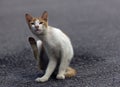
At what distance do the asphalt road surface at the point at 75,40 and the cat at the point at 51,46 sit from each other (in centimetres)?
11

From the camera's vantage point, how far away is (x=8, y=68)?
19.9 feet

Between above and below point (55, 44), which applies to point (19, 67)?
below

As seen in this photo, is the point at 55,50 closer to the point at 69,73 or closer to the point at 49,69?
the point at 49,69

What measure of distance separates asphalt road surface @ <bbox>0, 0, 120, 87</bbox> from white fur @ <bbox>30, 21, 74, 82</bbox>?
0.10 metres

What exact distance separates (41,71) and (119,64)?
3.36 ft

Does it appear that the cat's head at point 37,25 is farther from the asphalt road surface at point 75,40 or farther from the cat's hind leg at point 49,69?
the asphalt road surface at point 75,40

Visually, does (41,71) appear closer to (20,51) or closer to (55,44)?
(55,44)

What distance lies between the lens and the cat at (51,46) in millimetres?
5086

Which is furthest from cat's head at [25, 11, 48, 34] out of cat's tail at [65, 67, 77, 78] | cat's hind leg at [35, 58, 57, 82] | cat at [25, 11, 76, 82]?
cat's tail at [65, 67, 77, 78]

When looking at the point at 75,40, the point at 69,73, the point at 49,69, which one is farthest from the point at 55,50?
the point at 75,40

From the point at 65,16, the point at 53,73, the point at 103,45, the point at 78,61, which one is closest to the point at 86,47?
the point at 103,45

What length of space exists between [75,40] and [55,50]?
2.73m

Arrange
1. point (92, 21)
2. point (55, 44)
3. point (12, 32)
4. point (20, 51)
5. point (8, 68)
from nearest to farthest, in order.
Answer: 1. point (55, 44)
2. point (8, 68)
3. point (20, 51)
4. point (12, 32)
5. point (92, 21)

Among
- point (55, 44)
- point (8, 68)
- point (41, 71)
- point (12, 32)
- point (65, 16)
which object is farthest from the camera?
point (65, 16)
